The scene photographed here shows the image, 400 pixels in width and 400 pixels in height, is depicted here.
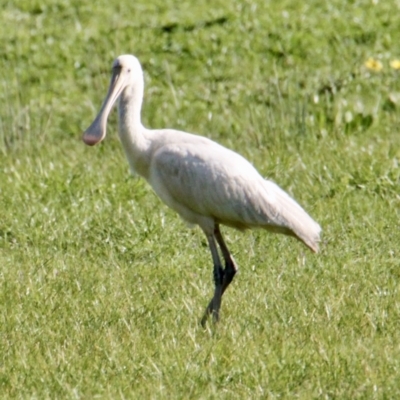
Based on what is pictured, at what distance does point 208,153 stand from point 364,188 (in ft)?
7.01

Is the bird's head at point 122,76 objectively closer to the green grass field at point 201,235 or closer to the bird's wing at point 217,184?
the bird's wing at point 217,184

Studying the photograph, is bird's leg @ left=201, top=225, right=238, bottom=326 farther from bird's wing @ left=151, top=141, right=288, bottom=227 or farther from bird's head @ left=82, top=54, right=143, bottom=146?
bird's head @ left=82, top=54, right=143, bottom=146

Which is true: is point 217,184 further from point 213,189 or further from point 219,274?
point 219,274

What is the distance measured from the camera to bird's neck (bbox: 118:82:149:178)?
6.15 metres

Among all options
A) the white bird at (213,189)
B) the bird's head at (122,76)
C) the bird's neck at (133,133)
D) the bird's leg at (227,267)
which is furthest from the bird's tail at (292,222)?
the bird's head at (122,76)

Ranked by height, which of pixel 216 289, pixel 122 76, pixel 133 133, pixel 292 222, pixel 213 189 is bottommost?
pixel 216 289

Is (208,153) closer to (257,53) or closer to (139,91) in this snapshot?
(139,91)

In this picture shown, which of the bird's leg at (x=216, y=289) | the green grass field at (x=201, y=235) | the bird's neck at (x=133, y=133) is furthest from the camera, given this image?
the bird's neck at (x=133, y=133)

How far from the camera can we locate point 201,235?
7.31 meters

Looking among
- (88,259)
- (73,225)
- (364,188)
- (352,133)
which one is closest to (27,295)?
(88,259)

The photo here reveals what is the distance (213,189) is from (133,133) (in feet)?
1.83

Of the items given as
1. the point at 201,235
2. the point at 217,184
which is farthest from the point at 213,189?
the point at 201,235

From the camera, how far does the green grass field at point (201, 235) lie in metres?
4.80

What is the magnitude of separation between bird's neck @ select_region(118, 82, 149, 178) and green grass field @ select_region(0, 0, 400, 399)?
2.19 feet
